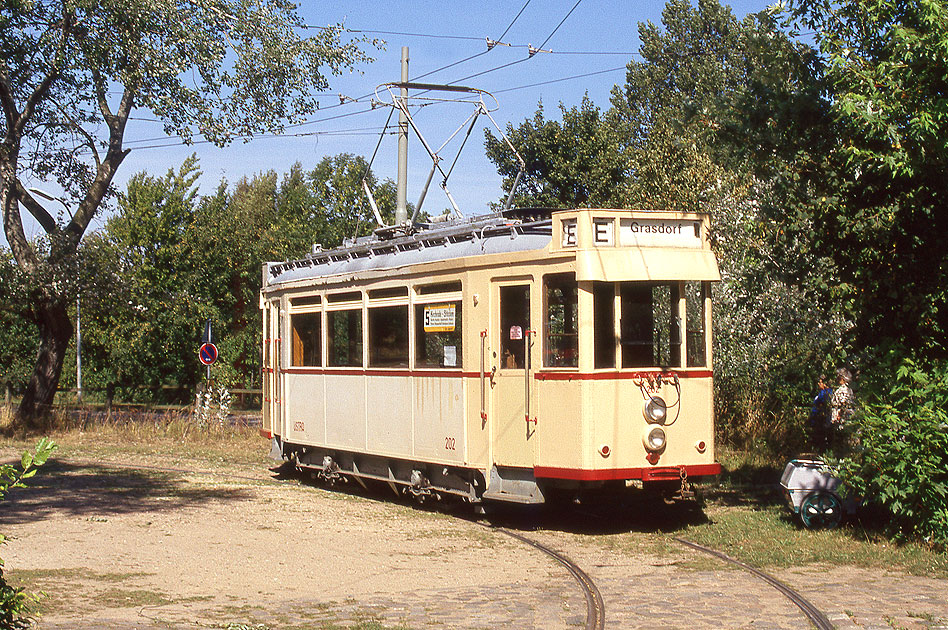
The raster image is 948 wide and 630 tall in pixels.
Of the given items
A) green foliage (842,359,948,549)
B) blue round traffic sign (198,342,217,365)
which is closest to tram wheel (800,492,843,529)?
green foliage (842,359,948,549)

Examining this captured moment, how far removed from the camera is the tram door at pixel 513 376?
11859 mm

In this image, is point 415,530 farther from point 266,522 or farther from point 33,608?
point 33,608

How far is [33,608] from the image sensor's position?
7.82 m

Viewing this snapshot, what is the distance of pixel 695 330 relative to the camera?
39.6 ft

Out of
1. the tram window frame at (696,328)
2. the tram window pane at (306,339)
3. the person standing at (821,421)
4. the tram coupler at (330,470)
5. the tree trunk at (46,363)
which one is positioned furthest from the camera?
the tree trunk at (46,363)

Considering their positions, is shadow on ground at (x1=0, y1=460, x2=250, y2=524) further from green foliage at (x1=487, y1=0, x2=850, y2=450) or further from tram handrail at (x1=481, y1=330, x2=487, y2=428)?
green foliage at (x1=487, y1=0, x2=850, y2=450)

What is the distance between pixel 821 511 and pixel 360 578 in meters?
4.93

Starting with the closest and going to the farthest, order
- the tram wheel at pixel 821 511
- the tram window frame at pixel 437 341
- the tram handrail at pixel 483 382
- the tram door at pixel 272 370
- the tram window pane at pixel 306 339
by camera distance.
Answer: the tram wheel at pixel 821 511, the tram handrail at pixel 483 382, the tram window frame at pixel 437 341, the tram window pane at pixel 306 339, the tram door at pixel 272 370

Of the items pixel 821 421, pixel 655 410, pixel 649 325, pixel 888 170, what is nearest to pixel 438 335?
pixel 649 325

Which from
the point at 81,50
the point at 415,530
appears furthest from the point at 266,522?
the point at 81,50

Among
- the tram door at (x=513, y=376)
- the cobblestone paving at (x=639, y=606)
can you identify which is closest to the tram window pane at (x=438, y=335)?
the tram door at (x=513, y=376)

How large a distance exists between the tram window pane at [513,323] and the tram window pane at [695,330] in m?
1.71

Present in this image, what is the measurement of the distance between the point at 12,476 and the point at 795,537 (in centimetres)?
818

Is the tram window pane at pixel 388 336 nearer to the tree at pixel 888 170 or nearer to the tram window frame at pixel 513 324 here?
the tram window frame at pixel 513 324
